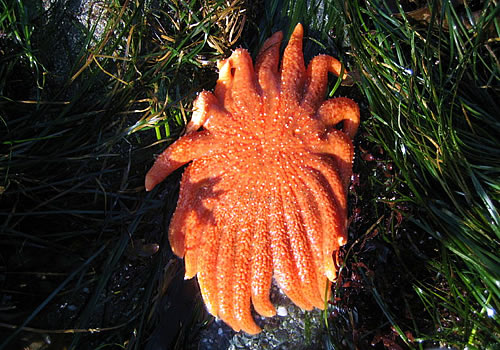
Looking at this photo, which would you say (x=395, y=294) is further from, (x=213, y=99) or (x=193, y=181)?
(x=213, y=99)

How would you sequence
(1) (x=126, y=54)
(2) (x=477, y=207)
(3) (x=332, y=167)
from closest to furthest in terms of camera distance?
(2) (x=477, y=207)
(3) (x=332, y=167)
(1) (x=126, y=54)

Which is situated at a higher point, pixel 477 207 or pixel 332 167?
pixel 332 167

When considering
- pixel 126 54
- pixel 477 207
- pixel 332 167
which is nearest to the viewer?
pixel 477 207

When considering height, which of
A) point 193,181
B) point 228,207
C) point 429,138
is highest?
point 193,181

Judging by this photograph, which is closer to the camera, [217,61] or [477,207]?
[477,207]

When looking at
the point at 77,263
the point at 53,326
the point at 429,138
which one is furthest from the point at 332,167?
the point at 53,326

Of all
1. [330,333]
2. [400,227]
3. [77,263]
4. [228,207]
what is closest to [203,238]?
[228,207]
